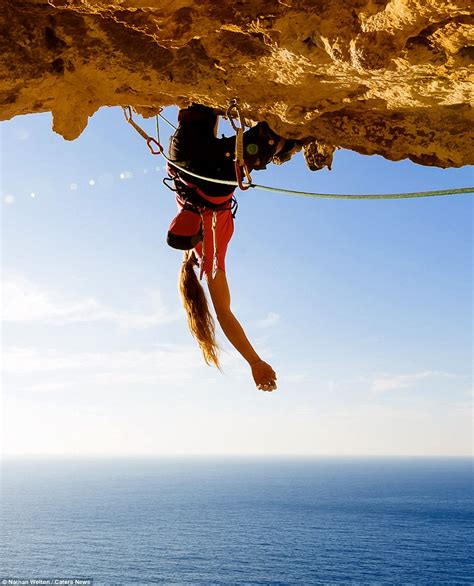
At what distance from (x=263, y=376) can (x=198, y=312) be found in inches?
35.0

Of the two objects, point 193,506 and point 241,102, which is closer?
point 241,102

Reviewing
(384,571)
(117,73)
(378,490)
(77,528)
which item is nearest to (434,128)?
(117,73)

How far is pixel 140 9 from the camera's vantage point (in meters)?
2.91

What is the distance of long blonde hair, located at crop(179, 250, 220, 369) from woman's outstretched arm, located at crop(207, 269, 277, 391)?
7.6 inches

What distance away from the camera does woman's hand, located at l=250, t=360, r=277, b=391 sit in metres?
4.05

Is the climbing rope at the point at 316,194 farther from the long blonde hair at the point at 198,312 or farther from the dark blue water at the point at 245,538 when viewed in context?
the dark blue water at the point at 245,538

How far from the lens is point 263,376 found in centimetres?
405

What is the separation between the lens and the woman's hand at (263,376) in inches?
160

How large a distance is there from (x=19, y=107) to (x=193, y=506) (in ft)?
345

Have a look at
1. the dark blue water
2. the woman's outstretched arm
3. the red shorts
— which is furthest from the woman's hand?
the dark blue water

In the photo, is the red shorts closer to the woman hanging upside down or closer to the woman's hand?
the woman hanging upside down

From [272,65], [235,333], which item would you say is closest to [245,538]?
[235,333]

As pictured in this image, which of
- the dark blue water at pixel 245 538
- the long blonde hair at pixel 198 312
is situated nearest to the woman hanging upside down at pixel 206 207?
the long blonde hair at pixel 198 312

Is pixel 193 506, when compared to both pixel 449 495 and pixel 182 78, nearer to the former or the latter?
pixel 449 495
